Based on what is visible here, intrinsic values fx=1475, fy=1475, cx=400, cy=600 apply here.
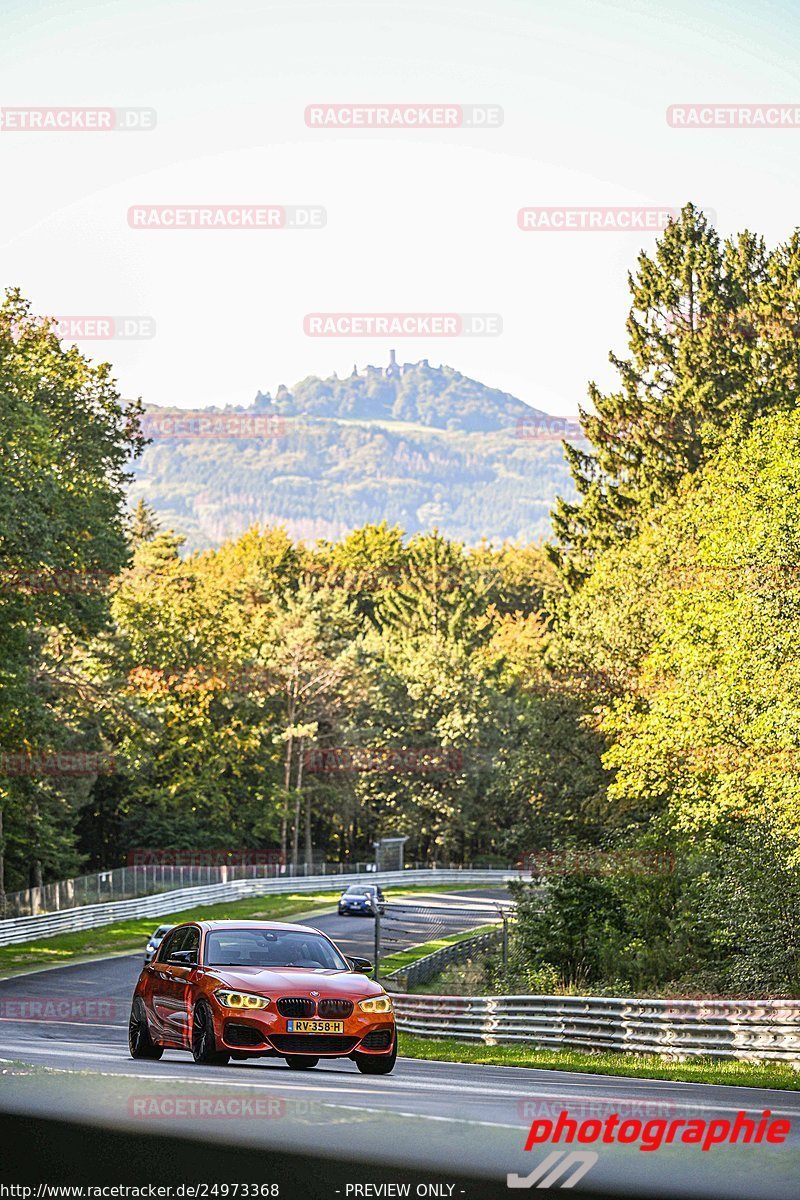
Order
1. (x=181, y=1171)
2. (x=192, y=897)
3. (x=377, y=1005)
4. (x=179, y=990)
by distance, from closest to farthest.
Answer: (x=181, y=1171) < (x=377, y=1005) < (x=179, y=990) < (x=192, y=897)

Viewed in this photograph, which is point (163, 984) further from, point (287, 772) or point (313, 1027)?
point (287, 772)

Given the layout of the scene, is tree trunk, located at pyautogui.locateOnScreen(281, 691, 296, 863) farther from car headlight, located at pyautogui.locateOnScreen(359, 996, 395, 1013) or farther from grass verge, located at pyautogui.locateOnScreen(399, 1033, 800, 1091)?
car headlight, located at pyautogui.locateOnScreen(359, 996, 395, 1013)

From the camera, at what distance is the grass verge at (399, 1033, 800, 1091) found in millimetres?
16734

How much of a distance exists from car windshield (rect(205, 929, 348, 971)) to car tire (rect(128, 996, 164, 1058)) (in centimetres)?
125

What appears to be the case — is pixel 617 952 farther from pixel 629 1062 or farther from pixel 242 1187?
pixel 242 1187

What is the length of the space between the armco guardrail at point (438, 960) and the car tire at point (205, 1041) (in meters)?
22.2

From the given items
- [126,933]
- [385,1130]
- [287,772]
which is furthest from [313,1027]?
[287,772]

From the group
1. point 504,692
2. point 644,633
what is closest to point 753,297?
point 644,633

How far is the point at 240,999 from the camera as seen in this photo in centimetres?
1225

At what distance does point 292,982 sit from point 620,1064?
857cm

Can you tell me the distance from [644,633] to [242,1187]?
4262 centimetres

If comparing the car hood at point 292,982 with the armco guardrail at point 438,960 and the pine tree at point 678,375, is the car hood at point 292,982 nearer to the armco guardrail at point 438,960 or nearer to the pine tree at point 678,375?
the armco guardrail at point 438,960

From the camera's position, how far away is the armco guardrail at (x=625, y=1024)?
19.5 meters

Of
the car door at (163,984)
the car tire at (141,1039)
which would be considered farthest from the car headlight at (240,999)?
the car tire at (141,1039)
